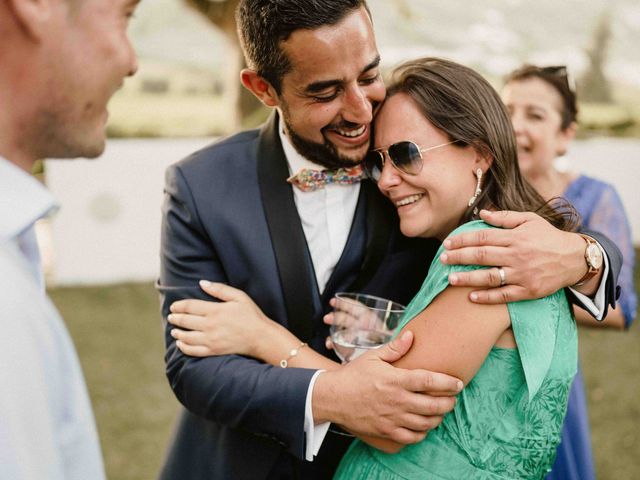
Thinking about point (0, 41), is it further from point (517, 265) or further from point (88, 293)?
point (88, 293)

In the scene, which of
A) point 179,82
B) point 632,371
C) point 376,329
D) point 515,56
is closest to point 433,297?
point 376,329

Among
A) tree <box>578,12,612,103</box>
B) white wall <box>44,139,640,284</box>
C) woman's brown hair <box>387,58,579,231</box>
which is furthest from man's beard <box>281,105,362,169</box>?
tree <box>578,12,612,103</box>

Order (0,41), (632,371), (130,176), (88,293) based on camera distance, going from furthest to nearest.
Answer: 1. (130,176)
2. (88,293)
3. (632,371)
4. (0,41)

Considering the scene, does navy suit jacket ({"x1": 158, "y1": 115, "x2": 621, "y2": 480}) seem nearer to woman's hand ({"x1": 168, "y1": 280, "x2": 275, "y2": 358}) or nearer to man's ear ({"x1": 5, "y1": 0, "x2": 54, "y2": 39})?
woman's hand ({"x1": 168, "y1": 280, "x2": 275, "y2": 358})

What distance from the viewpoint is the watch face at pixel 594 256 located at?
1.82 metres

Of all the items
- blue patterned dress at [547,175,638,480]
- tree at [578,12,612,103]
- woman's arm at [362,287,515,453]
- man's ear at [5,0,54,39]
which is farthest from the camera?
tree at [578,12,612,103]

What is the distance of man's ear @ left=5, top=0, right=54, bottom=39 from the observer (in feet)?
3.13

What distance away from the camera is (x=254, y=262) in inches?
77.1

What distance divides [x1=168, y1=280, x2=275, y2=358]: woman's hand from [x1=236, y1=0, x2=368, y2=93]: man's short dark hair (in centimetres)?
71

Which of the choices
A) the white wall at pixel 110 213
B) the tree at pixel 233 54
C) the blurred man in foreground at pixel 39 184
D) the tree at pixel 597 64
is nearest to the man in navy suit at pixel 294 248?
the blurred man in foreground at pixel 39 184

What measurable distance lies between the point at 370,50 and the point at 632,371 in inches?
212

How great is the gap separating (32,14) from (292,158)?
1.21 metres

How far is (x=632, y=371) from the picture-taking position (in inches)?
243

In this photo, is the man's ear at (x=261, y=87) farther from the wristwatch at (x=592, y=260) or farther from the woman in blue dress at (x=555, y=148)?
the woman in blue dress at (x=555, y=148)
